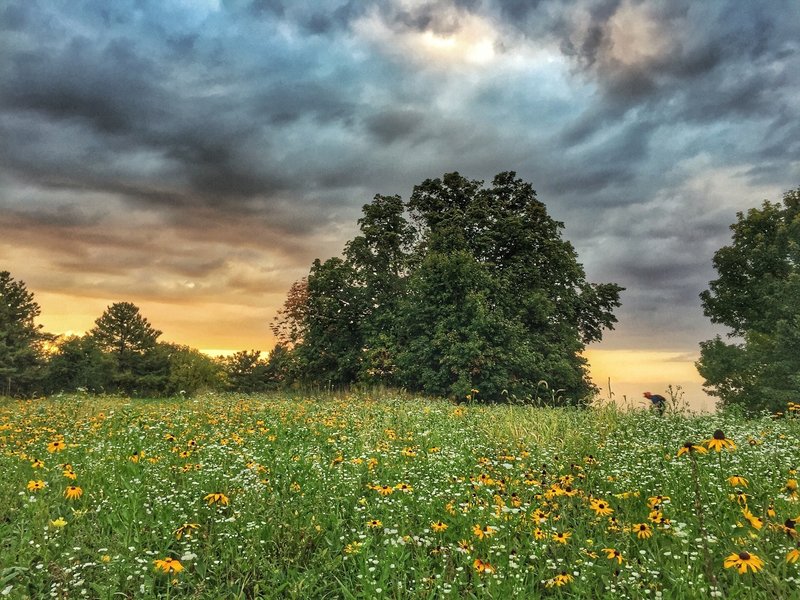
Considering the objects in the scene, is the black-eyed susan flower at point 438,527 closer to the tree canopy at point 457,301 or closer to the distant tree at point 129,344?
the tree canopy at point 457,301

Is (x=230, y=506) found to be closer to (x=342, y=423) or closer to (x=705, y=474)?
(x=342, y=423)

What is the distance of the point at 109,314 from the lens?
59406 mm

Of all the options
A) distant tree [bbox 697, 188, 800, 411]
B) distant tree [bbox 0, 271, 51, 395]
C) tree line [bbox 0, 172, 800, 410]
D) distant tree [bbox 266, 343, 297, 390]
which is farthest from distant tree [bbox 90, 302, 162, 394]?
distant tree [bbox 697, 188, 800, 411]

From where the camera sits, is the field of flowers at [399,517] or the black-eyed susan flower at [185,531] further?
the black-eyed susan flower at [185,531]

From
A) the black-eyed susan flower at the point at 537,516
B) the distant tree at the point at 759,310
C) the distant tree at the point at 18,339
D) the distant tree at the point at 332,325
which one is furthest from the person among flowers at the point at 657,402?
the distant tree at the point at 18,339

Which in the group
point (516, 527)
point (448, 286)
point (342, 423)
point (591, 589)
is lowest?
point (591, 589)

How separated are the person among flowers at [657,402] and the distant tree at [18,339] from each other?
53.1 meters

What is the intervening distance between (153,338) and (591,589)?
64.2 m

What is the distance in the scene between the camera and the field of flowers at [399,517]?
4559mm

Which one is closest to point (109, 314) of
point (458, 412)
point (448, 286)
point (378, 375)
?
point (378, 375)

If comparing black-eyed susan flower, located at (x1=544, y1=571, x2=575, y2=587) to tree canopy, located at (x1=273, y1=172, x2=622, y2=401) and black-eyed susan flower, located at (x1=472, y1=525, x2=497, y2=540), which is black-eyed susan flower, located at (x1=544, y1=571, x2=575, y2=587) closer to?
black-eyed susan flower, located at (x1=472, y1=525, x2=497, y2=540)

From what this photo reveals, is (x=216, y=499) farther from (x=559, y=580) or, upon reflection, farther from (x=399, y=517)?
(x=559, y=580)

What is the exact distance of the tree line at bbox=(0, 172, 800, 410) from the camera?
26.2m

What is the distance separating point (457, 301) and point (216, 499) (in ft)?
75.5
